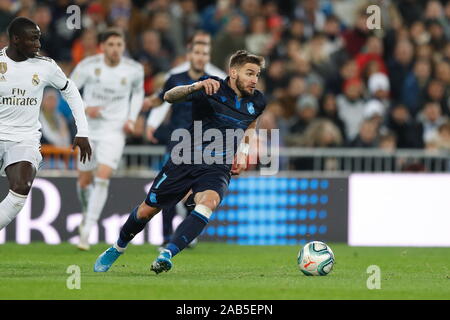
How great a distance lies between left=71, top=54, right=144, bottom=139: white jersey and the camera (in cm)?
1416

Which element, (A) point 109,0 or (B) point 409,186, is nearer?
(B) point 409,186

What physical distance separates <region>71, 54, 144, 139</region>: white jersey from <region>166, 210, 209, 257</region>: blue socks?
14.5 feet

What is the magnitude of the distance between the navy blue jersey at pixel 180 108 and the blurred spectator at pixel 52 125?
10.1 feet

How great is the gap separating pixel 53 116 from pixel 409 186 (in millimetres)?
5354

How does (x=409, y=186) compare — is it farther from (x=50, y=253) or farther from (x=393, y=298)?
(x=393, y=298)

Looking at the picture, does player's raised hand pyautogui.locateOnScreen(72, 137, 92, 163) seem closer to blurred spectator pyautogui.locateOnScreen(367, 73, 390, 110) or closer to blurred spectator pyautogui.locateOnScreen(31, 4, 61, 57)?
blurred spectator pyautogui.locateOnScreen(31, 4, 61, 57)

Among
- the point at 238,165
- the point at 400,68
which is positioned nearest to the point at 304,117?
the point at 400,68

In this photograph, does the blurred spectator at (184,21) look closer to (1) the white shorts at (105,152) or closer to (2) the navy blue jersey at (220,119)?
(1) the white shorts at (105,152)

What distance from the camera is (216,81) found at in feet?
32.3

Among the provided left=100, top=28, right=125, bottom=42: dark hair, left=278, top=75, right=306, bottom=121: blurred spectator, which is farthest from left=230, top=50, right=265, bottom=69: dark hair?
left=278, top=75, right=306, bottom=121: blurred spectator

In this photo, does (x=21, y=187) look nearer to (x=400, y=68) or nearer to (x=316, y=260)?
(x=316, y=260)

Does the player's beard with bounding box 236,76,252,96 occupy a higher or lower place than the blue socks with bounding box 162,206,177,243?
higher

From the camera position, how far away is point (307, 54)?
762 inches
